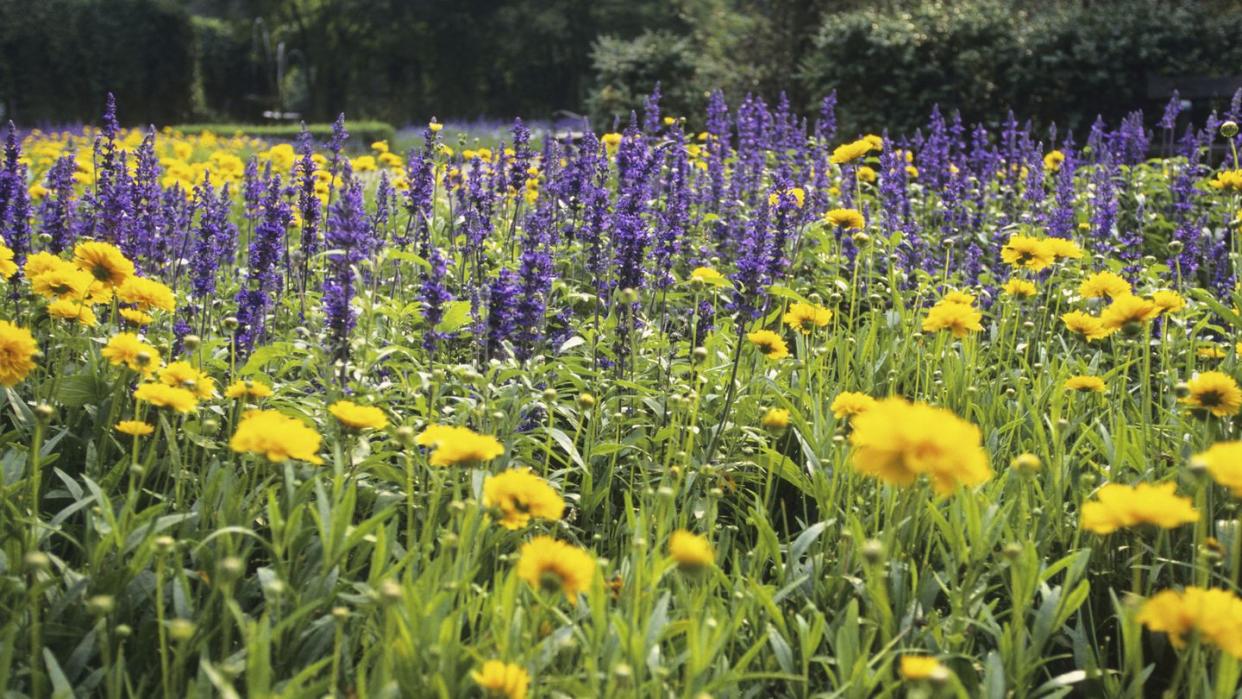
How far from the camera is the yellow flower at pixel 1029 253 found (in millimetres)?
2797

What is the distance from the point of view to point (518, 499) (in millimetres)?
1684

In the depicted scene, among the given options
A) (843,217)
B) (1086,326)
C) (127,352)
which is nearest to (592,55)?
(843,217)

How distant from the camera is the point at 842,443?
89.4 inches

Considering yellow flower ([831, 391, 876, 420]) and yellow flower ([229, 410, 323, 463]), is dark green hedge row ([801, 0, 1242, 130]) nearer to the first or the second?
yellow flower ([831, 391, 876, 420])

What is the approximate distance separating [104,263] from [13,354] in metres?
0.44

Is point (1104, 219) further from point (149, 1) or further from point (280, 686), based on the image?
point (149, 1)

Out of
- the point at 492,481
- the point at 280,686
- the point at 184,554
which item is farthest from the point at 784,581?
the point at 184,554

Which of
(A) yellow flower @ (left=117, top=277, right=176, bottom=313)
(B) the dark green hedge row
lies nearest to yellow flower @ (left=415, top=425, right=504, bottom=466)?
(A) yellow flower @ (left=117, top=277, right=176, bottom=313)

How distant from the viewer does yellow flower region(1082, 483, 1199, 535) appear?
1.48 meters

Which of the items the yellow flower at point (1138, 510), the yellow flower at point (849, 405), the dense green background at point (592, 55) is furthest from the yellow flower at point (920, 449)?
the dense green background at point (592, 55)

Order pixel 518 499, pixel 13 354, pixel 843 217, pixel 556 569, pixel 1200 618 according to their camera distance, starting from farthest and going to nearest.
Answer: pixel 843 217
pixel 13 354
pixel 518 499
pixel 556 569
pixel 1200 618

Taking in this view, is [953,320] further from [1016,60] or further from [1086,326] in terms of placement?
[1016,60]

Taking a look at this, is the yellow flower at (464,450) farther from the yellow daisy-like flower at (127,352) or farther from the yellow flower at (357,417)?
the yellow daisy-like flower at (127,352)

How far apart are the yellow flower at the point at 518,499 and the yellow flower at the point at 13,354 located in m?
1.01
